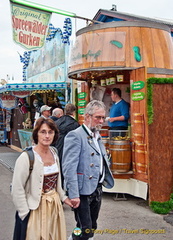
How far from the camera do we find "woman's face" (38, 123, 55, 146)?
3150mm

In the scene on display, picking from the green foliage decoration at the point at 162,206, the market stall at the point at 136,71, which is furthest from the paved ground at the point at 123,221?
the market stall at the point at 136,71

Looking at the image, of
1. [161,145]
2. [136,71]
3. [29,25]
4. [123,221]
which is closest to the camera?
[123,221]

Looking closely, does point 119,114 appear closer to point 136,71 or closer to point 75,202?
point 136,71

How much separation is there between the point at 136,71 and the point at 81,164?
10.8 ft

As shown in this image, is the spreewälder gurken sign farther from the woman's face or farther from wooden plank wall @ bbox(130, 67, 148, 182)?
the woman's face

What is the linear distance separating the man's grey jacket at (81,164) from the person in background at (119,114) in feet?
11.0

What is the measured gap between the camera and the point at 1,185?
8.13 m

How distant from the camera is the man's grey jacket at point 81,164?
3.39 m

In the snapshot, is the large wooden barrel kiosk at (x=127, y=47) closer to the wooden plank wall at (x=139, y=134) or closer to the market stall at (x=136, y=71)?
the market stall at (x=136, y=71)

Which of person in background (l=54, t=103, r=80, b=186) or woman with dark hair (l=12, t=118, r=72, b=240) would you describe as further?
person in background (l=54, t=103, r=80, b=186)

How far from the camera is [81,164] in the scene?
3.49 m

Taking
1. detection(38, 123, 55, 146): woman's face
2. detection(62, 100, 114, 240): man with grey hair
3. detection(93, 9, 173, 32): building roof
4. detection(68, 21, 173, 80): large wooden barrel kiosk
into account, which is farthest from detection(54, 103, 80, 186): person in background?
detection(93, 9, 173, 32): building roof

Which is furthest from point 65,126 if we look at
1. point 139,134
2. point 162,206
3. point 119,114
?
point 162,206

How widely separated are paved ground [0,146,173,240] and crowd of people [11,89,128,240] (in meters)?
1.21
